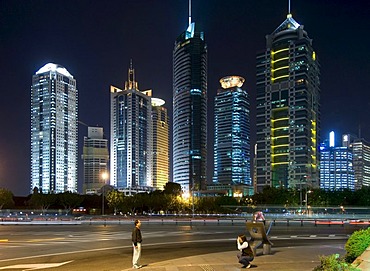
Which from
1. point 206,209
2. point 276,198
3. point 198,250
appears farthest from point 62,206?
point 198,250

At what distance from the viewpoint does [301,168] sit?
177250 millimetres

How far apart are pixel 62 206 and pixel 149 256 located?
349ft

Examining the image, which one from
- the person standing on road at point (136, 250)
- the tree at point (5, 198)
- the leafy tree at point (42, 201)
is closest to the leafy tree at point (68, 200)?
the leafy tree at point (42, 201)

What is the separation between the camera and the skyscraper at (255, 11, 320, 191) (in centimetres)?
18025

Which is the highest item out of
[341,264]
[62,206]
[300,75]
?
[300,75]

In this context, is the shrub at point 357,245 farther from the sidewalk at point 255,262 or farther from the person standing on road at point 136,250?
the person standing on road at point 136,250

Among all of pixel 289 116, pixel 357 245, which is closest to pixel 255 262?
pixel 357 245

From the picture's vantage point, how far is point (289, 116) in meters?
187

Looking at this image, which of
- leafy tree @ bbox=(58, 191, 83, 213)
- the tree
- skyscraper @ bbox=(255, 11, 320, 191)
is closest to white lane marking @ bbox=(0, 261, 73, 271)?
the tree

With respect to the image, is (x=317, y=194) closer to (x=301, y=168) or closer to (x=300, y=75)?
(x=301, y=168)

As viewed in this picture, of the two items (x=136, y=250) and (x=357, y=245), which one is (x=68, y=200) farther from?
(x=357, y=245)

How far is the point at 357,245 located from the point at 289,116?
179900 millimetres

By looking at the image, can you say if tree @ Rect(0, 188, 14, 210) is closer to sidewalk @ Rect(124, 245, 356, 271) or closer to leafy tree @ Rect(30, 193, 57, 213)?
leafy tree @ Rect(30, 193, 57, 213)

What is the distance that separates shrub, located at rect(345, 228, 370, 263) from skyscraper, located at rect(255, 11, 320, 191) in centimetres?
16759
